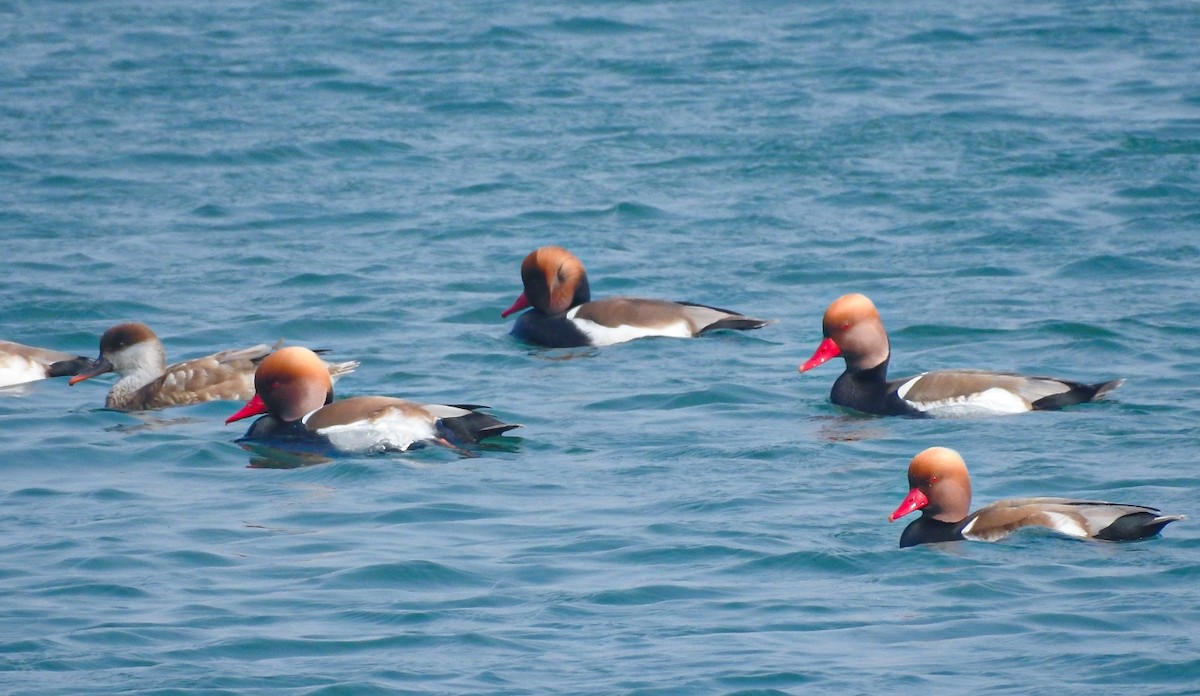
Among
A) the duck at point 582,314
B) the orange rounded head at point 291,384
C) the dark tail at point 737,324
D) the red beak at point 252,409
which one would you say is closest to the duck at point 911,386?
the dark tail at point 737,324

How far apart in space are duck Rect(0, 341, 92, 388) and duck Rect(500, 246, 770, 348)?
3309 millimetres

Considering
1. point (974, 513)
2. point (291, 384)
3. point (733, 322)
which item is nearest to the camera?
point (974, 513)

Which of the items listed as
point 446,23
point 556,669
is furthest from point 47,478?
point 446,23

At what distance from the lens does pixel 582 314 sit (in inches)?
556

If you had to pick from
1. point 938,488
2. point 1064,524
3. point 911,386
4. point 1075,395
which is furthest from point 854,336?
point 1064,524

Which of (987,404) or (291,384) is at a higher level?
(291,384)

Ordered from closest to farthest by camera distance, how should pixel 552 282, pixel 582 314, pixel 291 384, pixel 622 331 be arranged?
pixel 291 384
pixel 622 331
pixel 582 314
pixel 552 282

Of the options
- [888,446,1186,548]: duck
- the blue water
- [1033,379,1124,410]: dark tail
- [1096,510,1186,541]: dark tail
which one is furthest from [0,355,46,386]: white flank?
[1096,510,1186,541]: dark tail

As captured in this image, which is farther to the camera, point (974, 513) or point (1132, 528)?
point (974, 513)

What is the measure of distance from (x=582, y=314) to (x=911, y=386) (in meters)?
3.17

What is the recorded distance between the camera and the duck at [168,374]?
40.6 feet

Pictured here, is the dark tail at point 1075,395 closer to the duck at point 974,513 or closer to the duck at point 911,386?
the duck at point 911,386

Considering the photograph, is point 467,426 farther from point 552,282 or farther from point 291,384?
point 552,282

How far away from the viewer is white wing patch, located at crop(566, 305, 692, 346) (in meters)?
13.8
